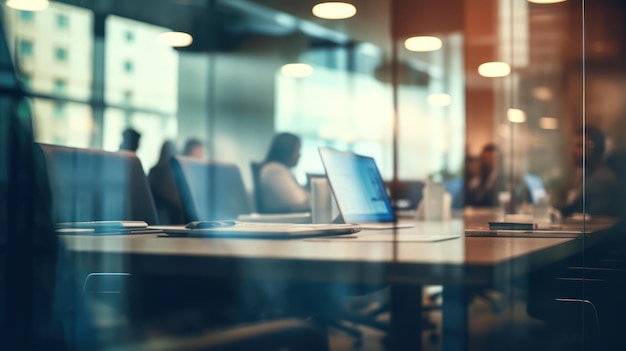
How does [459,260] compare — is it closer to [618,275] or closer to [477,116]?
[618,275]

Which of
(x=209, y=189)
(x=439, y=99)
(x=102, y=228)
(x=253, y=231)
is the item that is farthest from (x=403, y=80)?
(x=253, y=231)

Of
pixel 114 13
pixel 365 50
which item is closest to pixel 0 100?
pixel 114 13

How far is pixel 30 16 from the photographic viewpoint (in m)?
2.19

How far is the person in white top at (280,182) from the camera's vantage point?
3193 mm

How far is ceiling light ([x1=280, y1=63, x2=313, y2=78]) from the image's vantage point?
33.2 feet

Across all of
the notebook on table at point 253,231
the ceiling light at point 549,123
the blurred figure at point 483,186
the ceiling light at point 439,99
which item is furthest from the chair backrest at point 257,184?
the ceiling light at point 439,99

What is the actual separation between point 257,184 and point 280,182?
150 millimetres

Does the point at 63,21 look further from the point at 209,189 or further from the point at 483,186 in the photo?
the point at 483,186

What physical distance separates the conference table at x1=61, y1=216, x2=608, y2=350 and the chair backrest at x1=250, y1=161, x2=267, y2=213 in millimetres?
1817

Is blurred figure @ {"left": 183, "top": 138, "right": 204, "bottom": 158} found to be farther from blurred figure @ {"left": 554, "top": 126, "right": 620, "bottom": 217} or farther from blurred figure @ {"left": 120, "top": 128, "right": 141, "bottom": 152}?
blurred figure @ {"left": 554, "top": 126, "right": 620, "bottom": 217}

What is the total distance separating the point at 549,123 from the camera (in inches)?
413

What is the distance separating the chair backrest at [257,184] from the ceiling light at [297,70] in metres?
6.38

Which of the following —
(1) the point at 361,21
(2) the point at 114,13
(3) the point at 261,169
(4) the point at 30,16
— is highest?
(1) the point at 361,21

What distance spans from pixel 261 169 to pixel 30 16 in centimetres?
156
